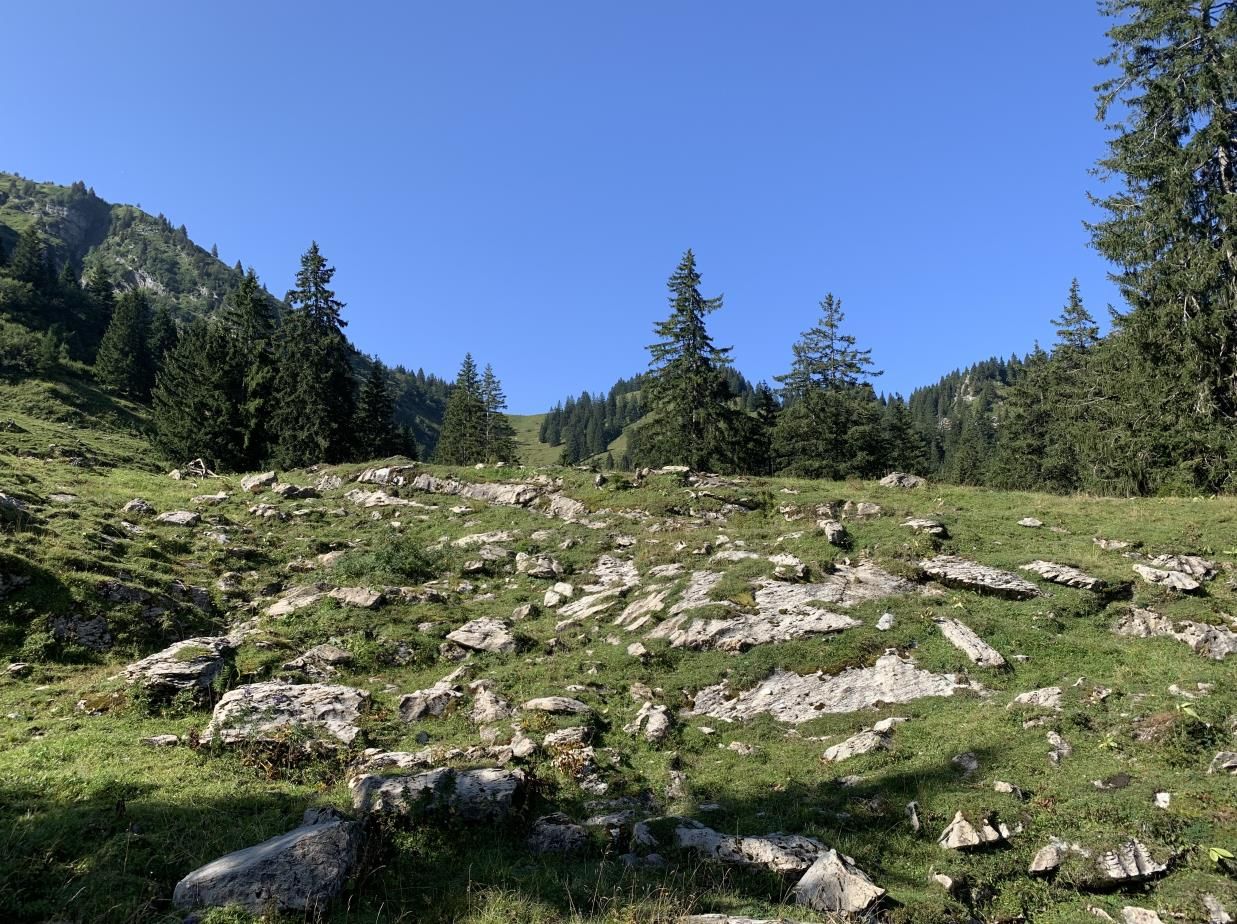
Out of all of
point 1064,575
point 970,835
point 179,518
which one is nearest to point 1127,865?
point 970,835

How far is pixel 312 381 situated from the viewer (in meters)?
45.7

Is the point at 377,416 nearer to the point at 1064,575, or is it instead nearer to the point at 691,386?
the point at 691,386

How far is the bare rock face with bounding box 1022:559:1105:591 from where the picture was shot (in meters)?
15.5

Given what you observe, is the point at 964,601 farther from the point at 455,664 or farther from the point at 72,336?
the point at 72,336

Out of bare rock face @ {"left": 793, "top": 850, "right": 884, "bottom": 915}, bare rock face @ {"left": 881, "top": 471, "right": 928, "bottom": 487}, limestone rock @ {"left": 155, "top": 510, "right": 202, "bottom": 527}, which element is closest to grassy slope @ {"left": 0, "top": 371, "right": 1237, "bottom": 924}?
bare rock face @ {"left": 793, "top": 850, "right": 884, "bottom": 915}

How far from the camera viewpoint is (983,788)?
29.8ft

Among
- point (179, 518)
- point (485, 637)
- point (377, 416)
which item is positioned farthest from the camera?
point (377, 416)

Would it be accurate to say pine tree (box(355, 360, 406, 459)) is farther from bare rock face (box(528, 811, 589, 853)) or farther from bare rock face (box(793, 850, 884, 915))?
bare rock face (box(793, 850, 884, 915))

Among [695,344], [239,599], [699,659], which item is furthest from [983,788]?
[695,344]

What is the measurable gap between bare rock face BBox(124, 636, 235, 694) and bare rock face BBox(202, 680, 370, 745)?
151cm

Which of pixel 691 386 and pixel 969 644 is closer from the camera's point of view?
pixel 969 644

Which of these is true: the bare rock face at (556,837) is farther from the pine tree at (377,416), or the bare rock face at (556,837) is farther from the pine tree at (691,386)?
the pine tree at (377,416)

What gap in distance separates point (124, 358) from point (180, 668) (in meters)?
83.8

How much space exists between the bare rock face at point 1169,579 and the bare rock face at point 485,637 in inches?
633
